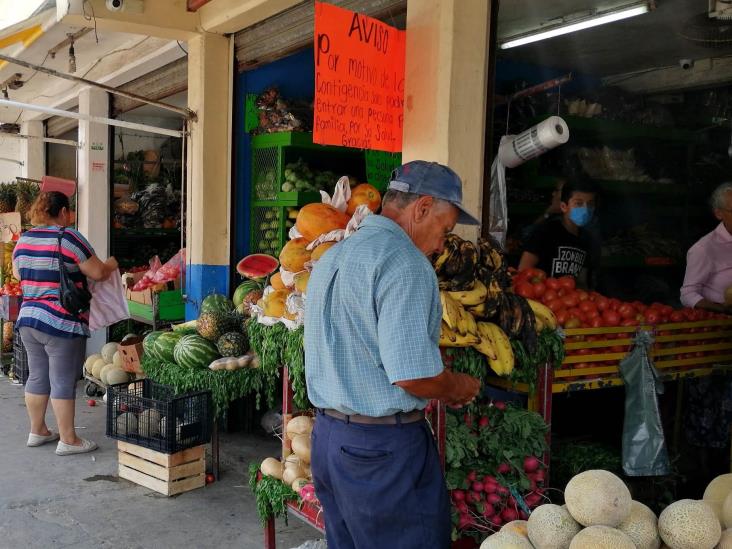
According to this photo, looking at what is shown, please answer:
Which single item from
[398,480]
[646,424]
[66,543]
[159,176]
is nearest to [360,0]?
[646,424]

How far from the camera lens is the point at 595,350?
12.6 feet

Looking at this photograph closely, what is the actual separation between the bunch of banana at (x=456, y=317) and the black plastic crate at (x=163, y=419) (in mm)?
2255

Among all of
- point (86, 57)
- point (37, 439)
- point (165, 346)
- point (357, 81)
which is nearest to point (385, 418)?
point (357, 81)

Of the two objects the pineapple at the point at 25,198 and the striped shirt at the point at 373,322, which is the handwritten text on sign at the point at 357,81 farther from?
the pineapple at the point at 25,198

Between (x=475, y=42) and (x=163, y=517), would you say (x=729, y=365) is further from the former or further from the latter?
(x=163, y=517)

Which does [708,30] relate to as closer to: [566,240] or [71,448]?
[566,240]

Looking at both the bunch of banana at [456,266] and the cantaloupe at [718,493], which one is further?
the bunch of banana at [456,266]

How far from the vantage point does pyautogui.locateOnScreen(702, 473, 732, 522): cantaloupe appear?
280cm

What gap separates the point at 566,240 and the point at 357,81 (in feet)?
6.44

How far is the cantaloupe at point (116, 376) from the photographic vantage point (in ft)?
22.5

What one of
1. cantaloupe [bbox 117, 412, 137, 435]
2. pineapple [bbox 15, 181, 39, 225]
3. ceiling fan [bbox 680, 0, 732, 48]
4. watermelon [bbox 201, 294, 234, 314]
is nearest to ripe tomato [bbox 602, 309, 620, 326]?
ceiling fan [bbox 680, 0, 732, 48]

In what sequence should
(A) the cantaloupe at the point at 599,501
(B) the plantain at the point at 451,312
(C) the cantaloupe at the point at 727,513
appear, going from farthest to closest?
(B) the plantain at the point at 451,312 < (C) the cantaloupe at the point at 727,513 < (A) the cantaloupe at the point at 599,501

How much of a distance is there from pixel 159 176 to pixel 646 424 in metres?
7.91

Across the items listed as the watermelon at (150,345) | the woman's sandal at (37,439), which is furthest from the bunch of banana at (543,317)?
the woman's sandal at (37,439)
